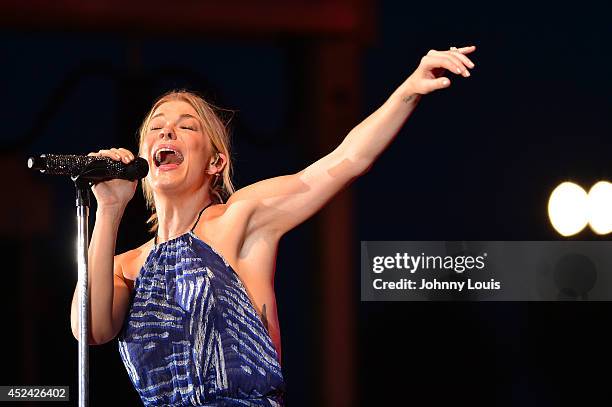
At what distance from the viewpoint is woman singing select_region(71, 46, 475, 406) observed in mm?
2184

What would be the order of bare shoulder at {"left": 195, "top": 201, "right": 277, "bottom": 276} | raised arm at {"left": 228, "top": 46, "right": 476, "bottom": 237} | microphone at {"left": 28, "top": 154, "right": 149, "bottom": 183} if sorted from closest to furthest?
1. microphone at {"left": 28, "top": 154, "right": 149, "bottom": 183}
2. raised arm at {"left": 228, "top": 46, "right": 476, "bottom": 237}
3. bare shoulder at {"left": 195, "top": 201, "right": 277, "bottom": 276}

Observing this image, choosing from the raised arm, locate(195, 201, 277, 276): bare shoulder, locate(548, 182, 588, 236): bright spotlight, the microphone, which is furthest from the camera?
locate(548, 182, 588, 236): bright spotlight

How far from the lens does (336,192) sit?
231 centimetres

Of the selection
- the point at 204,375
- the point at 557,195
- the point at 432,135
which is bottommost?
the point at 204,375

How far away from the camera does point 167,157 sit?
8.05 ft

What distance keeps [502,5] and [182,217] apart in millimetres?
1403

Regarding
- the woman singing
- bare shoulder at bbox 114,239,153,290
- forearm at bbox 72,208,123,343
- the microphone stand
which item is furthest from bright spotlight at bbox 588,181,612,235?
the microphone stand

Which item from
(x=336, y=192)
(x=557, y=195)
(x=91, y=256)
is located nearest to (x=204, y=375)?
(x=91, y=256)

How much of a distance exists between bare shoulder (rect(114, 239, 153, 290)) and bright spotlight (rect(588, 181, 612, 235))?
1502mm

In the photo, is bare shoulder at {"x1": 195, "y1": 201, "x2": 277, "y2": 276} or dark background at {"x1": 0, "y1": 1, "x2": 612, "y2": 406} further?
dark background at {"x1": 0, "y1": 1, "x2": 612, "y2": 406}

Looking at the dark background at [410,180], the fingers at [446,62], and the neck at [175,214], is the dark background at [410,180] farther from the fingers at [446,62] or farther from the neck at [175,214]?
the fingers at [446,62]

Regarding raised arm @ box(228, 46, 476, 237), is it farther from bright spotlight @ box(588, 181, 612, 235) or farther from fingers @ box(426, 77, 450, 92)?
bright spotlight @ box(588, 181, 612, 235)

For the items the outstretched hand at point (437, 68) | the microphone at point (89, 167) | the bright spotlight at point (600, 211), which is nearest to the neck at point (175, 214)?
the microphone at point (89, 167)

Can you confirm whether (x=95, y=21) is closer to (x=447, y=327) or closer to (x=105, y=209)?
(x=105, y=209)
